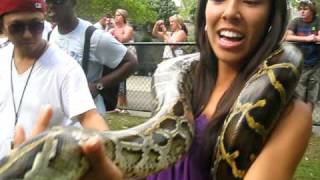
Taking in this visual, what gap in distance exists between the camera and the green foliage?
24295 mm

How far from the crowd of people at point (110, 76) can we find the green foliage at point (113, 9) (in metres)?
18.0

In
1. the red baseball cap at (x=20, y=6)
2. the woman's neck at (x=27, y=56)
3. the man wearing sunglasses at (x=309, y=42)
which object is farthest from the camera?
the man wearing sunglasses at (x=309, y=42)

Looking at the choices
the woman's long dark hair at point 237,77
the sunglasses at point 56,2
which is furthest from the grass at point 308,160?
the woman's long dark hair at point 237,77

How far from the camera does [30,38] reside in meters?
3.36

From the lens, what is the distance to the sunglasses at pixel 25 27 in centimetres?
334

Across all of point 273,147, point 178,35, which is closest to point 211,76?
point 273,147

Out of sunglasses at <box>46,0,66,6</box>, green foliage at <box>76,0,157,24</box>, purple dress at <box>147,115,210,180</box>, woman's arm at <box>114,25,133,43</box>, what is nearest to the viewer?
purple dress at <box>147,115,210,180</box>

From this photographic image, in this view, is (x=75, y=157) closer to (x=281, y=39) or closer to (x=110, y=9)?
(x=281, y=39)

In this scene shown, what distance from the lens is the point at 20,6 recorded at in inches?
129

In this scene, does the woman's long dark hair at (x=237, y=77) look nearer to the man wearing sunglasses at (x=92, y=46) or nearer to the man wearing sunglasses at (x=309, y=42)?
the man wearing sunglasses at (x=92, y=46)

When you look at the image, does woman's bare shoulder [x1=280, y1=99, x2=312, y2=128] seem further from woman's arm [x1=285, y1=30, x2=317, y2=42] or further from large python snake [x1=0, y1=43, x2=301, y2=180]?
woman's arm [x1=285, y1=30, x2=317, y2=42]

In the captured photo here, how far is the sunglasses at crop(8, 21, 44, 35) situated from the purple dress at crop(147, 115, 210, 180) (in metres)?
1.27

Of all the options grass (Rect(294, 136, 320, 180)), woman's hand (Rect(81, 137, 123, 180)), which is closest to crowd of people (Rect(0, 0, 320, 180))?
woman's hand (Rect(81, 137, 123, 180))

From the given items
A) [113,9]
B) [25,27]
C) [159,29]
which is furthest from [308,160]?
Answer: [113,9]
